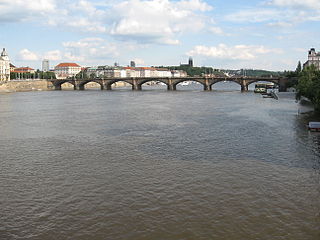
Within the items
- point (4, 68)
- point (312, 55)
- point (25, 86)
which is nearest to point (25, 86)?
point (25, 86)

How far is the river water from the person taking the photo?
1301 centimetres

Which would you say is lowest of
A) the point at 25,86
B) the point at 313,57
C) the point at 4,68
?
the point at 25,86

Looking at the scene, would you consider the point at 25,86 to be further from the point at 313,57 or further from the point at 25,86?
the point at 313,57

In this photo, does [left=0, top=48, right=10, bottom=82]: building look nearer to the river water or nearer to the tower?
the river water

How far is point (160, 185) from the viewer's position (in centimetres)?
1738

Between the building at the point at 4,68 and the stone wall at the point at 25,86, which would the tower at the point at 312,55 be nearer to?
the stone wall at the point at 25,86

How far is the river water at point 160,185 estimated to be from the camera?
13008 mm

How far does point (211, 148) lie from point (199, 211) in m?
10.9

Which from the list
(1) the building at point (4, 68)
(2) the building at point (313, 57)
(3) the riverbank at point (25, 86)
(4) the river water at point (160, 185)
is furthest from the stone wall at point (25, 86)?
(2) the building at point (313, 57)

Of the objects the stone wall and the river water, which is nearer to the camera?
the river water

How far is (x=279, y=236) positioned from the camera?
40.1ft

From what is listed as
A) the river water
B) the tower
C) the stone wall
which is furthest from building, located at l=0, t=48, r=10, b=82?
the tower

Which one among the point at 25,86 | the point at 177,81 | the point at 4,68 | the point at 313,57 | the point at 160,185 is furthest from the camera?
the point at 313,57

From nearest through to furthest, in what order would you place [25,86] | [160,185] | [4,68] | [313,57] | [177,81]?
[160,185] → [177,81] → [25,86] → [4,68] → [313,57]
